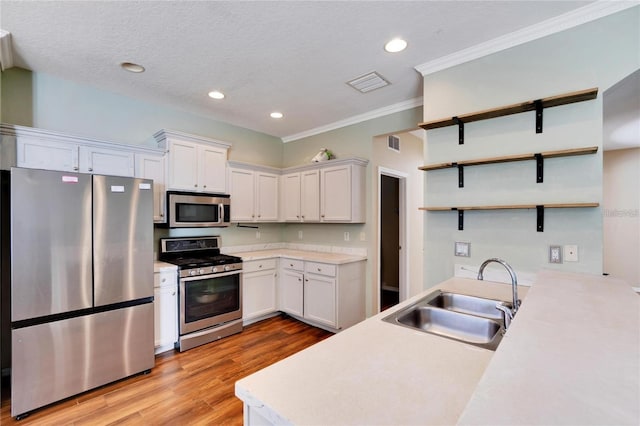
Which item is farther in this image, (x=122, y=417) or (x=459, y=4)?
(x=122, y=417)

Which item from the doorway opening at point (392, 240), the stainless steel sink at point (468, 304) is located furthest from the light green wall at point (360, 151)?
the stainless steel sink at point (468, 304)

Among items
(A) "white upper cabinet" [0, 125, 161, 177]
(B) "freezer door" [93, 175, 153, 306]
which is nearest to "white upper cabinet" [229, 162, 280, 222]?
(A) "white upper cabinet" [0, 125, 161, 177]

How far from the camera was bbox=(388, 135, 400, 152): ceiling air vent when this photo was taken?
4090 mm

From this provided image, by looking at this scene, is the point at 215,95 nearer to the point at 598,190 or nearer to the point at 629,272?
the point at 598,190

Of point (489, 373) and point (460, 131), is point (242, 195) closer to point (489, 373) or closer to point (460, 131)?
point (460, 131)

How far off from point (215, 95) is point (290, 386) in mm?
3087

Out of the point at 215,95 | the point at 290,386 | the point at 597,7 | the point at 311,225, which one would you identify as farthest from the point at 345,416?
the point at 311,225

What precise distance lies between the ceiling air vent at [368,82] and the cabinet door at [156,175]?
2225 mm

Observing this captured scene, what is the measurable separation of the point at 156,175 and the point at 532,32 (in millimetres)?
3583

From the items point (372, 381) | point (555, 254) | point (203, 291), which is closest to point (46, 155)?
point (203, 291)

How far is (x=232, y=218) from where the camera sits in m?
3.82

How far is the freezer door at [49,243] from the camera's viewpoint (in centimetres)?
201

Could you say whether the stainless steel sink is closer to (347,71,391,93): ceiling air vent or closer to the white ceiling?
the white ceiling

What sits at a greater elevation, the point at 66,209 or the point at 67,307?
the point at 66,209
